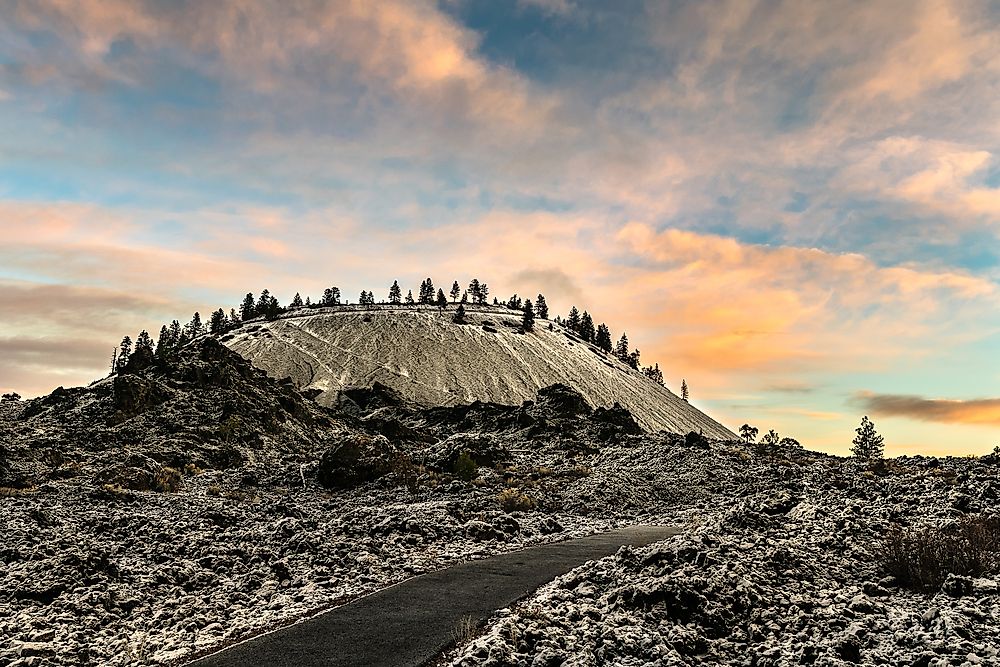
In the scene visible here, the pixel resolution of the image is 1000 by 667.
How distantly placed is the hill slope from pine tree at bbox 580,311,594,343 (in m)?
16.1

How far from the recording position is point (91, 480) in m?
30.1

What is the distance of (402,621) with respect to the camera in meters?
10.4

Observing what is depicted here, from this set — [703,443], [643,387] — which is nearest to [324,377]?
[643,387]

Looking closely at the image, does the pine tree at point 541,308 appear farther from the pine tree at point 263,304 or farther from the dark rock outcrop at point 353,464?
the dark rock outcrop at point 353,464

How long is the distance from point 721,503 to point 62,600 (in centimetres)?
2769

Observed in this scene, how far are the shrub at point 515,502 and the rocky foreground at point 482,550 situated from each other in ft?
0.40

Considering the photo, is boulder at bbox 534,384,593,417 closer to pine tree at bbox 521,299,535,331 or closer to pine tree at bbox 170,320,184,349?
pine tree at bbox 521,299,535,331

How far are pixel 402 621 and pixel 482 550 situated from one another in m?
7.68

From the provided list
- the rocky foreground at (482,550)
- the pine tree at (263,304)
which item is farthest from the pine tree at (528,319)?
the rocky foreground at (482,550)

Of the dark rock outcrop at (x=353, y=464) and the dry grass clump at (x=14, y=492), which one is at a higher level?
the dark rock outcrop at (x=353, y=464)

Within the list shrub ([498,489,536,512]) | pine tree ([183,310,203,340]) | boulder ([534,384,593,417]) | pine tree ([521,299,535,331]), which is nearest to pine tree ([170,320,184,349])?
pine tree ([183,310,203,340])

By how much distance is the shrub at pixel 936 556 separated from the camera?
34.2ft

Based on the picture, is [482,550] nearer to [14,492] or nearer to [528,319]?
[14,492]

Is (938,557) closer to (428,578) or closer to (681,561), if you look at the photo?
(681,561)
